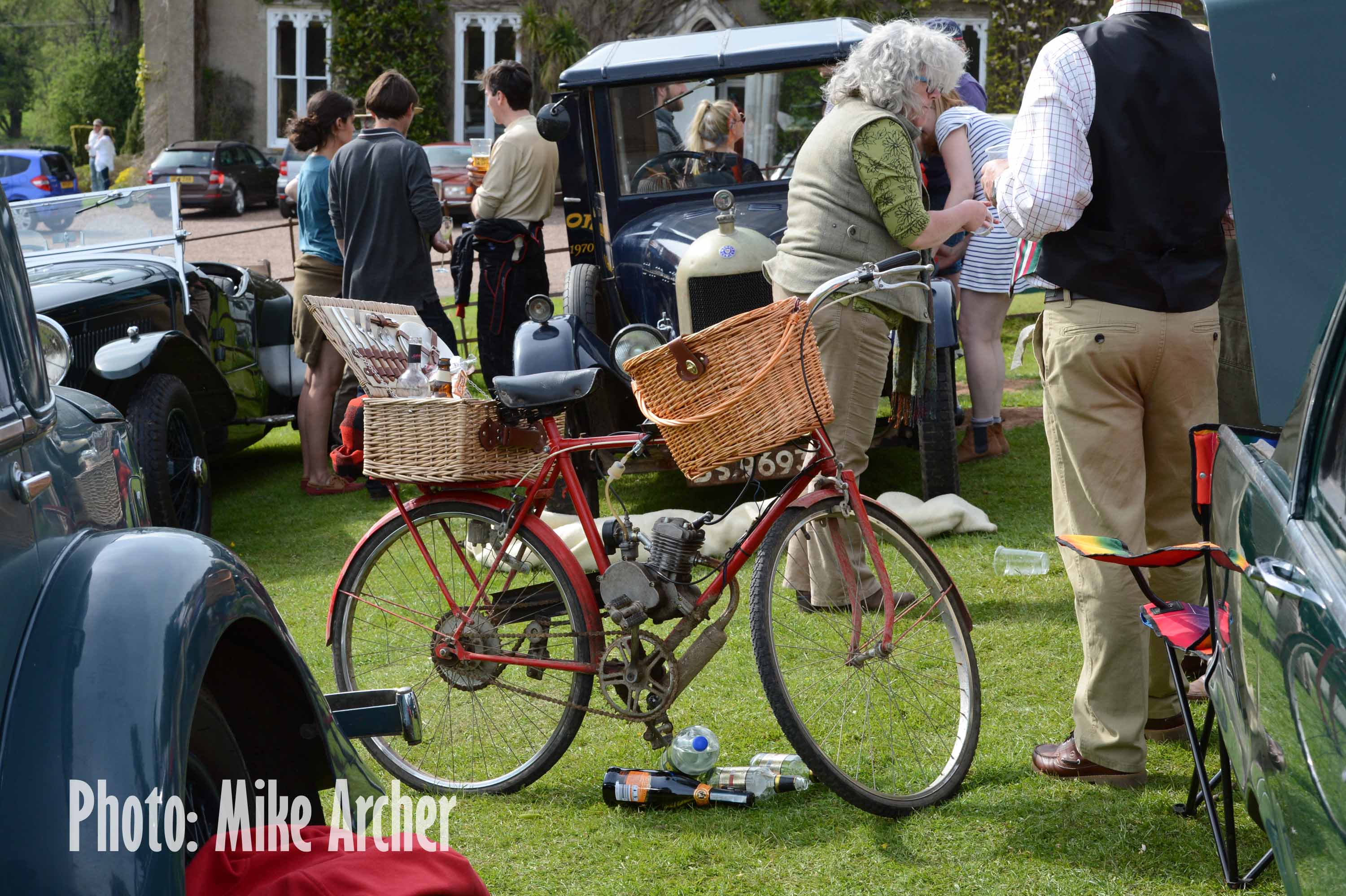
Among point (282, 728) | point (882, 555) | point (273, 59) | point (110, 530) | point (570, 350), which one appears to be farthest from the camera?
point (273, 59)

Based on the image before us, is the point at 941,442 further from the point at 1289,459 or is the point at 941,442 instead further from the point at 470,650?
the point at 1289,459

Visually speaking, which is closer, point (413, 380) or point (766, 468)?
point (413, 380)

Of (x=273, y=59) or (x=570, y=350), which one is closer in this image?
(x=570, y=350)

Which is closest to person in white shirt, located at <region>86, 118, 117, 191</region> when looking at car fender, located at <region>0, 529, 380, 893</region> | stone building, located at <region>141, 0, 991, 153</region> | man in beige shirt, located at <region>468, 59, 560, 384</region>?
stone building, located at <region>141, 0, 991, 153</region>

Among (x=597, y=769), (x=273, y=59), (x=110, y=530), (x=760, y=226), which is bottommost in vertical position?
(x=597, y=769)

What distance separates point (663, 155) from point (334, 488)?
2.55 metres

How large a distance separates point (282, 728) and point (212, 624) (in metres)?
0.41

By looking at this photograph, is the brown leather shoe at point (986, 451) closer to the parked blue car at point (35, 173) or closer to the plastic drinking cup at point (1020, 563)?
the plastic drinking cup at point (1020, 563)

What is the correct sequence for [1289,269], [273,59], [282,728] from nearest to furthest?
[282,728] < [1289,269] < [273,59]

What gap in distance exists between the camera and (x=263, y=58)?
91.4ft

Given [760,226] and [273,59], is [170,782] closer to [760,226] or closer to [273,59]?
[760,226]

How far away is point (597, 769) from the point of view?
3.62 meters

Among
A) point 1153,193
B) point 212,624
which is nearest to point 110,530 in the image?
point 212,624

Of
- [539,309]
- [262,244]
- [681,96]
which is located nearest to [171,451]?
[539,309]
